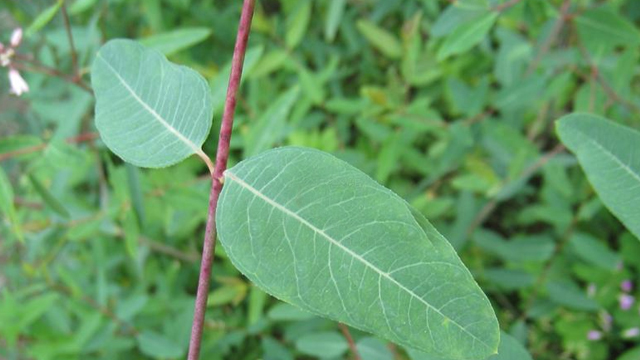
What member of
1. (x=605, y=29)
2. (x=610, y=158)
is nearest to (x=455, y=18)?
(x=605, y=29)

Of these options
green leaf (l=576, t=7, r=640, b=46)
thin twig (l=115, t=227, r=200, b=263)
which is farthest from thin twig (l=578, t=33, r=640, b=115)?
thin twig (l=115, t=227, r=200, b=263)

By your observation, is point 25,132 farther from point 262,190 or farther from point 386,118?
point 262,190

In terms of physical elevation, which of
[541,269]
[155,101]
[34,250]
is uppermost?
[155,101]

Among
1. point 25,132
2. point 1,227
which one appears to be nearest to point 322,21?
point 25,132

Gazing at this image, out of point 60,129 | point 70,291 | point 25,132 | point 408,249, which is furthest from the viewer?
point 25,132

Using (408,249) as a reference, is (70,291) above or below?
below

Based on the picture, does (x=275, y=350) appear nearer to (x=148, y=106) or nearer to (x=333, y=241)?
(x=148, y=106)

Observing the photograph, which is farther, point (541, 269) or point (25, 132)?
point (25, 132)

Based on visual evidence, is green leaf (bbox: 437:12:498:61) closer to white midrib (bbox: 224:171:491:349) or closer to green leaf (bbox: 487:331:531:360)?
green leaf (bbox: 487:331:531:360)
